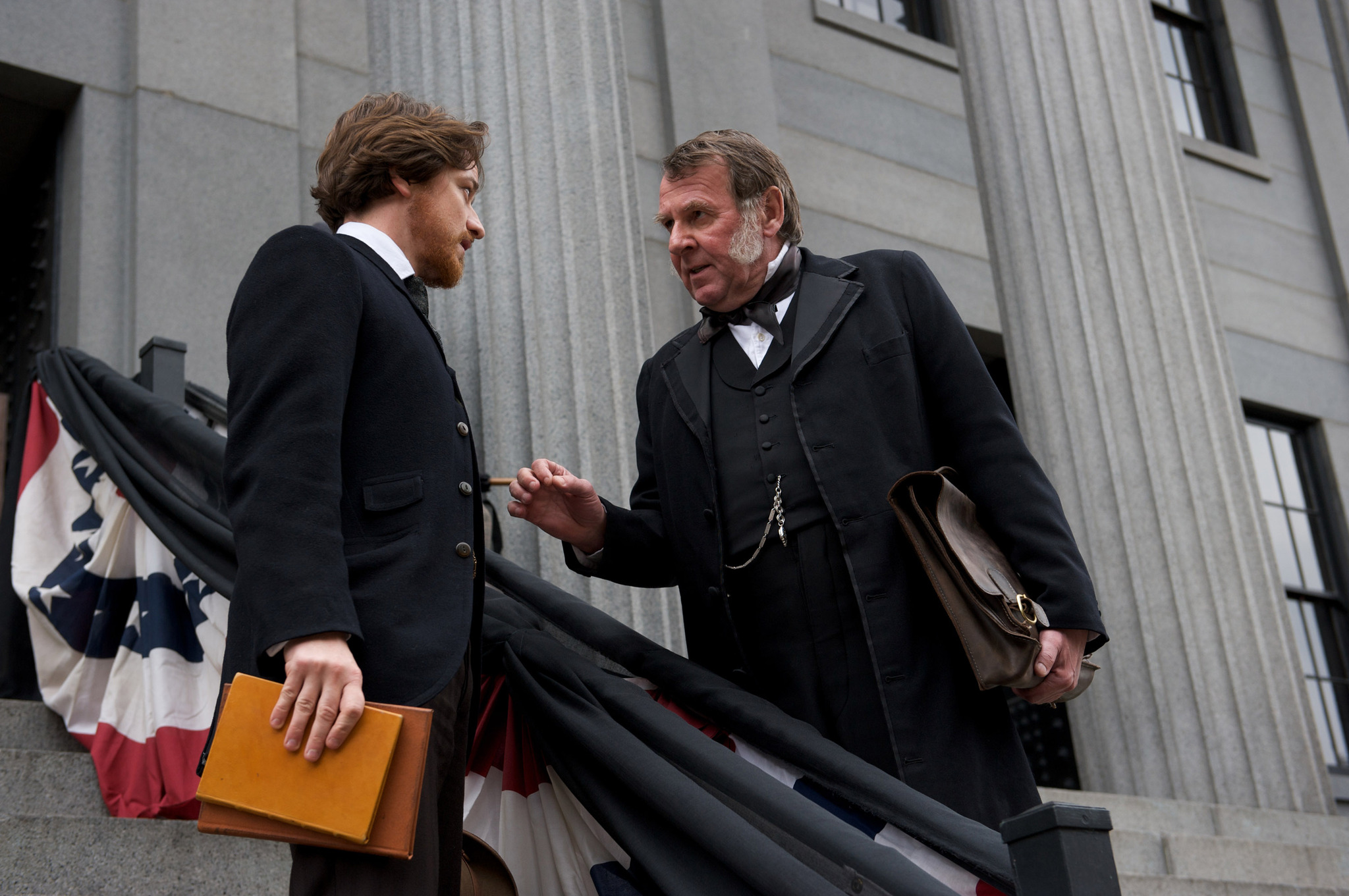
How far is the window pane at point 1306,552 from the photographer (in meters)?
10.8

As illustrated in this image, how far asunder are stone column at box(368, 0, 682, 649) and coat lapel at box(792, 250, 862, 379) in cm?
152

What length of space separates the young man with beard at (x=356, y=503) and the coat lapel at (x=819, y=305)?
0.71 m

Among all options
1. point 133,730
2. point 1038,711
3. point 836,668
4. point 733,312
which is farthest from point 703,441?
point 1038,711

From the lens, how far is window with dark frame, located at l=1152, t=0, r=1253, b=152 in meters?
11.8

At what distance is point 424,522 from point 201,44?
18.1 ft

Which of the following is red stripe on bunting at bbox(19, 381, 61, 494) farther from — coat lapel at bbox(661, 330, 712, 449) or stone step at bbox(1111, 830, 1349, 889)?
stone step at bbox(1111, 830, 1349, 889)

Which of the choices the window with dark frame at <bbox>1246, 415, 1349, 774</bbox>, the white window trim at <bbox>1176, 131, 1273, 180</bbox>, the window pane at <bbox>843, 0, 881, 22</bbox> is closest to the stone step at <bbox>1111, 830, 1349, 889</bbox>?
Answer: the window with dark frame at <bbox>1246, 415, 1349, 774</bbox>

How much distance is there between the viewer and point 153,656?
3.96 metres

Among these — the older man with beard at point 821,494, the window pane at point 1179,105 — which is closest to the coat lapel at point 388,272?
the older man with beard at point 821,494

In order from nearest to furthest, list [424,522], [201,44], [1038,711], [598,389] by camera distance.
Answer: [424,522], [598,389], [201,44], [1038,711]

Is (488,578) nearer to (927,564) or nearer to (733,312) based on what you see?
(733,312)

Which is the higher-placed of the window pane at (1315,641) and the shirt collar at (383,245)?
the shirt collar at (383,245)

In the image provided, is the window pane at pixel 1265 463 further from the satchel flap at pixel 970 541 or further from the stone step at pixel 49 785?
the stone step at pixel 49 785

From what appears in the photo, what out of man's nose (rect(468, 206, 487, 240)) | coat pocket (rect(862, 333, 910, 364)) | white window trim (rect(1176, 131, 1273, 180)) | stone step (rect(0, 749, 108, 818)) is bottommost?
stone step (rect(0, 749, 108, 818))
